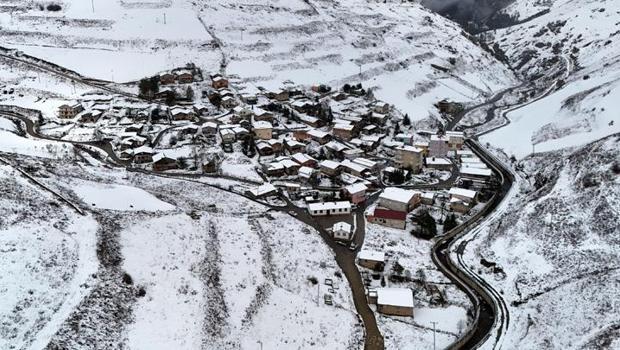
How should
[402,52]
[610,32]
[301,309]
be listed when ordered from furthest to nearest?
[610,32]
[402,52]
[301,309]

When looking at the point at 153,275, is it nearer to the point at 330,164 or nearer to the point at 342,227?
the point at 342,227

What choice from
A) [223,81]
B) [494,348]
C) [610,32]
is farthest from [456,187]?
[610,32]

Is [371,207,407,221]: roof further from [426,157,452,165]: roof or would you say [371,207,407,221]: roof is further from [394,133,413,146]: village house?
[394,133,413,146]: village house

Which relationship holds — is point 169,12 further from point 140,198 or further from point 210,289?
point 210,289

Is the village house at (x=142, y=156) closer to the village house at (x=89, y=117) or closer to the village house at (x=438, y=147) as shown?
the village house at (x=89, y=117)

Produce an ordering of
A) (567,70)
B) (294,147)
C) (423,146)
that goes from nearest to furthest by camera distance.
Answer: (294,147)
(423,146)
(567,70)

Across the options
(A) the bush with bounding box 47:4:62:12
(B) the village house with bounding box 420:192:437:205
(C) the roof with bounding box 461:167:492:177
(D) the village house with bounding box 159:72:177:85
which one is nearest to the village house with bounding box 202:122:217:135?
(D) the village house with bounding box 159:72:177:85

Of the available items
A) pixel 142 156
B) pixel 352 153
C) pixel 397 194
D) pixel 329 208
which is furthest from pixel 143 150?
pixel 397 194
